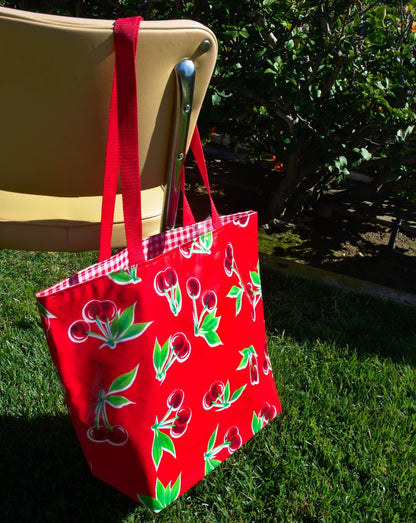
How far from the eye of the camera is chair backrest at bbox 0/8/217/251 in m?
1.04

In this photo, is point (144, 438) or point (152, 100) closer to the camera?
point (144, 438)

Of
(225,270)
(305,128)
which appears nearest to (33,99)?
(225,270)

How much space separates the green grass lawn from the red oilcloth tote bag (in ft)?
0.75

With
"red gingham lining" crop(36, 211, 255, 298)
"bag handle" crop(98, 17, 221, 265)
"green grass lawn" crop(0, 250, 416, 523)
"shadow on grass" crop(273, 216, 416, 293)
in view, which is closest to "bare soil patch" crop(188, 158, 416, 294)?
"shadow on grass" crop(273, 216, 416, 293)

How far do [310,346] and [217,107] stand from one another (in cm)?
129

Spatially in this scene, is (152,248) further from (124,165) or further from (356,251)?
(356,251)

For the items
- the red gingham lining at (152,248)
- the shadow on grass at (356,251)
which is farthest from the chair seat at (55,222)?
the shadow on grass at (356,251)

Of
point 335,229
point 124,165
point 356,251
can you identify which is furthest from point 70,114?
point 335,229

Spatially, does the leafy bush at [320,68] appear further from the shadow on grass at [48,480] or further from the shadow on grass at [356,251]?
the shadow on grass at [48,480]

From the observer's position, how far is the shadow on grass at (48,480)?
1.37 metres

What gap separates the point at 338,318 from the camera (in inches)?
89.7

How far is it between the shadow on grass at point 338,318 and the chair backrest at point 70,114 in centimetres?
97

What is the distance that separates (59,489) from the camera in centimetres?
144

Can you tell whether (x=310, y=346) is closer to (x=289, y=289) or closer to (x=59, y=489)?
(x=289, y=289)
